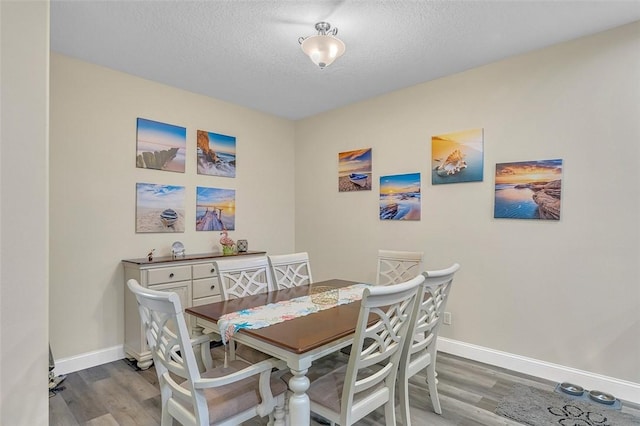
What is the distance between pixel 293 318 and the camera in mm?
1922

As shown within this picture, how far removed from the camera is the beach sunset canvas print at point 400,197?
3590mm

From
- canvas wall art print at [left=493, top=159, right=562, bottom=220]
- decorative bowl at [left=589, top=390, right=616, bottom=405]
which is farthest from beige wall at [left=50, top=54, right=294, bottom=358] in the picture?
decorative bowl at [left=589, top=390, right=616, bottom=405]

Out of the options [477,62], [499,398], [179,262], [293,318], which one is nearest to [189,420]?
[293,318]

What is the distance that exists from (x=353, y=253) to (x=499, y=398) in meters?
2.09

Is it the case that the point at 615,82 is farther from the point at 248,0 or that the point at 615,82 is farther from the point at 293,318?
the point at 293,318

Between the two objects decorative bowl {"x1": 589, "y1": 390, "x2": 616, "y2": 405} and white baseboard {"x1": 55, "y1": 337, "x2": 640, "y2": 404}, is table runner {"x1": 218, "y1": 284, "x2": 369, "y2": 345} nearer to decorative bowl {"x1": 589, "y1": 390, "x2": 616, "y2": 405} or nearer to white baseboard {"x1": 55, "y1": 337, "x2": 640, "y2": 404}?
white baseboard {"x1": 55, "y1": 337, "x2": 640, "y2": 404}

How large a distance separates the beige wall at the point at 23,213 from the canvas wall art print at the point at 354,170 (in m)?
3.00

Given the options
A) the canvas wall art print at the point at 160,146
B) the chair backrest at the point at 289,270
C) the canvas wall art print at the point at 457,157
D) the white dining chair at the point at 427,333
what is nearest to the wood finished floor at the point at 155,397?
the white dining chair at the point at 427,333

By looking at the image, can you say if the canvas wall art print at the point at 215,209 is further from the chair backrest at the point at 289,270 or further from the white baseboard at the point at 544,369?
the white baseboard at the point at 544,369

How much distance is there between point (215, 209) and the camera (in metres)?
3.95

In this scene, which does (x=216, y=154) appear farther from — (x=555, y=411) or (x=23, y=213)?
(x=555, y=411)


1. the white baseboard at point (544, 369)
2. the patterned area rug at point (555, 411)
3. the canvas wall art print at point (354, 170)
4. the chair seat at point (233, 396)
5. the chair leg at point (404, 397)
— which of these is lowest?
the patterned area rug at point (555, 411)

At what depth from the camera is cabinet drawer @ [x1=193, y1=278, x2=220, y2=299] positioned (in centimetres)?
328

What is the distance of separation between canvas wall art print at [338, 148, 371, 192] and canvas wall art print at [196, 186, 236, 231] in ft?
4.46
